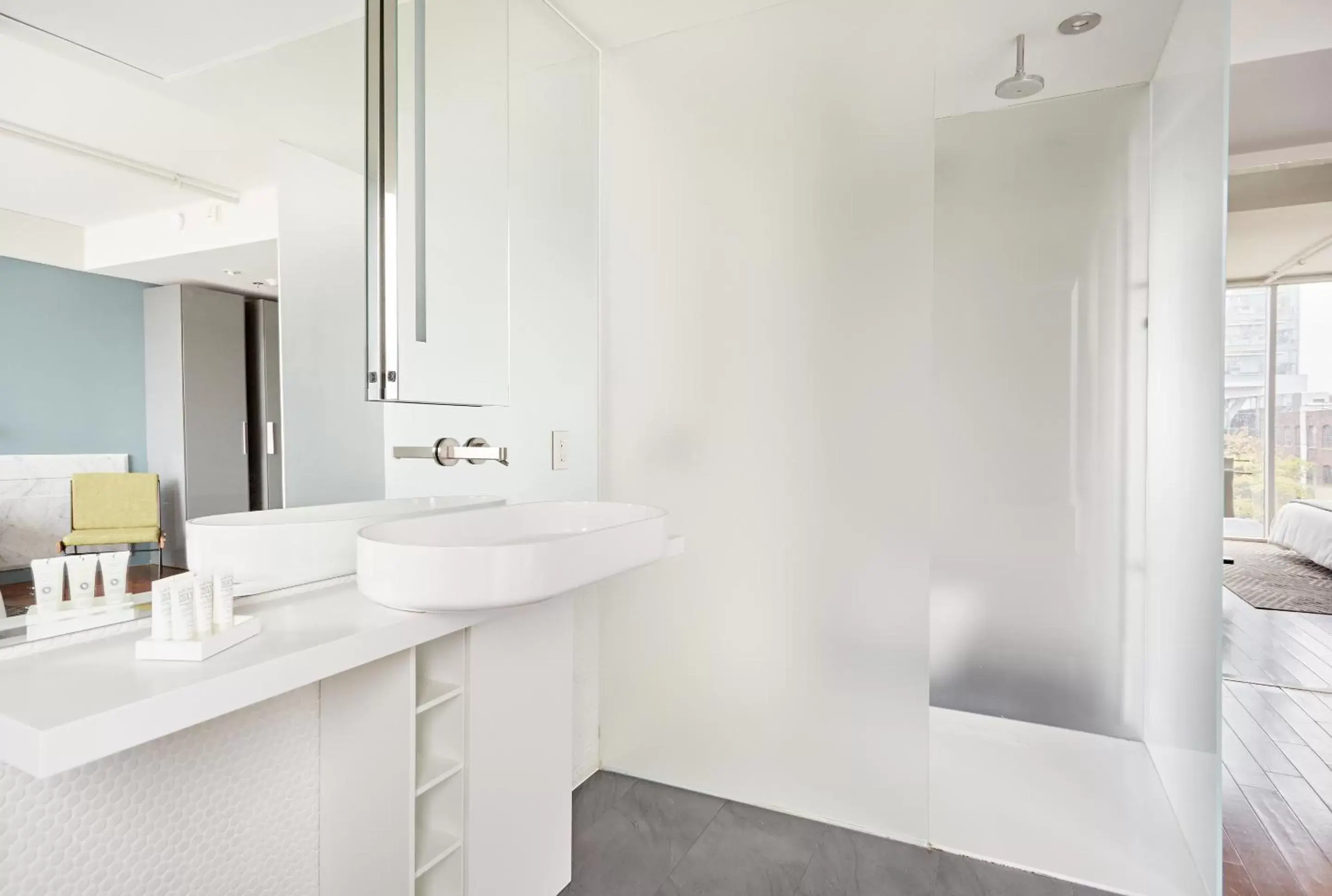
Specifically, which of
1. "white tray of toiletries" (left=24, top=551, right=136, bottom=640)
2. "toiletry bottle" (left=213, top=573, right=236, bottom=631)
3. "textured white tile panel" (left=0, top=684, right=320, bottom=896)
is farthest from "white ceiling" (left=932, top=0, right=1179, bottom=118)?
"textured white tile panel" (left=0, top=684, right=320, bottom=896)

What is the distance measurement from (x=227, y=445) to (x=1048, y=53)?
106 inches

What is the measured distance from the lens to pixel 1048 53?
2410 mm

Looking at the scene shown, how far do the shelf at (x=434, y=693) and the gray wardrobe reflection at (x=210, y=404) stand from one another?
0.49 metres

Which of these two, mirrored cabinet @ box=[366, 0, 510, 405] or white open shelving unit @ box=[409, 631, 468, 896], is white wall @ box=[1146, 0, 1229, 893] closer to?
white open shelving unit @ box=[409, 631, 468, 896]

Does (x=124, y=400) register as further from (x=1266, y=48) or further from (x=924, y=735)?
(x=1266, y=48)

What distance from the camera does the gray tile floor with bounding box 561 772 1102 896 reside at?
6.17ft

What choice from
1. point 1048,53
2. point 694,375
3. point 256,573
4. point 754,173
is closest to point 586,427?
point 694,375

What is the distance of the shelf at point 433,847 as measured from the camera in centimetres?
144

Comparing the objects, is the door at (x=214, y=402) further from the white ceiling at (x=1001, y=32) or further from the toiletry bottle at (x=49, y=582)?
the white ceiling at (x=1001, y=32)

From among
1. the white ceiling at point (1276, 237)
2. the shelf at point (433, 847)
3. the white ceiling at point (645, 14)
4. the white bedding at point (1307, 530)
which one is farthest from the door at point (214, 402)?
the white bedding at point (1307, 530)

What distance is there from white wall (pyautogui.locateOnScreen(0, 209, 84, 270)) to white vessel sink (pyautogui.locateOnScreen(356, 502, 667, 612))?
0.62 meters

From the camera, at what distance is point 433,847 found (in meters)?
1.48

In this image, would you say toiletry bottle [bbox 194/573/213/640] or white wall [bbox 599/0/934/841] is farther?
white wall [bbox 599/0/934/841]


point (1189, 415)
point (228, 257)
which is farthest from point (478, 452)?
point (1189, 415)
